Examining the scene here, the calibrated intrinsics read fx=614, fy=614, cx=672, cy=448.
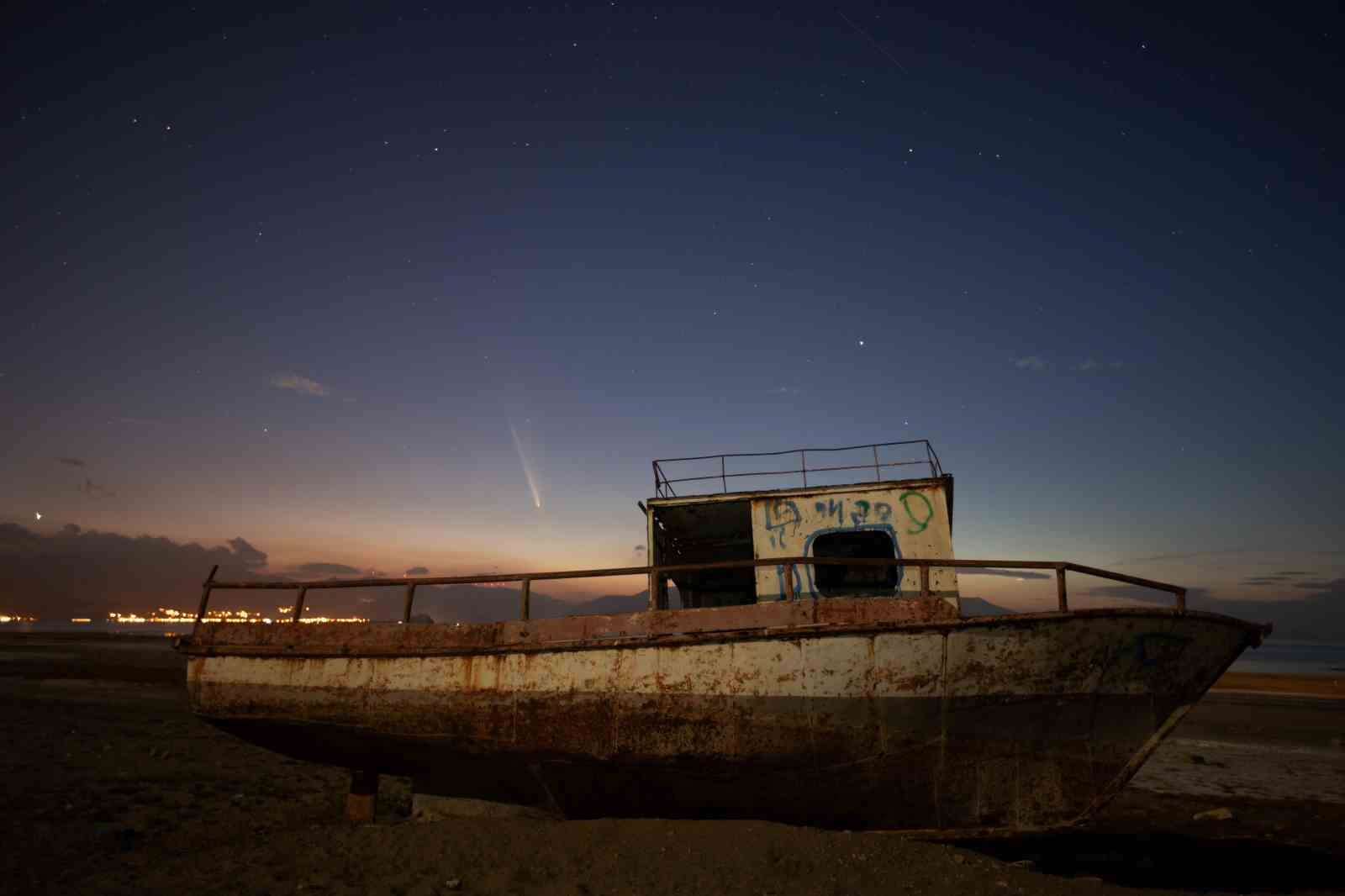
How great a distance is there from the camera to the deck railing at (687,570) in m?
5.59

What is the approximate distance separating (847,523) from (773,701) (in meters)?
3.04

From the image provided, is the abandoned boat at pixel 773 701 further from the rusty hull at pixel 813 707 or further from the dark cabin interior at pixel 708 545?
the dark cabin interior at pixel 708 545

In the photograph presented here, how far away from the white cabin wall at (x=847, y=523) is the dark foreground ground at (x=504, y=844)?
295 centimetres

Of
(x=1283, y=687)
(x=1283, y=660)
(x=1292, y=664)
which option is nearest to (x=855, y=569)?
(x=1283, y=687)

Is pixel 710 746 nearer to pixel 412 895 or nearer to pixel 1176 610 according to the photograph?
pixel 412 895

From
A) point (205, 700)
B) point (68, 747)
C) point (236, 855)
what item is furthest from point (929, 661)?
point (68, 747)

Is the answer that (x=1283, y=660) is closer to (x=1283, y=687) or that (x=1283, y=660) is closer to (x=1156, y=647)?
(x=1283, y=687)

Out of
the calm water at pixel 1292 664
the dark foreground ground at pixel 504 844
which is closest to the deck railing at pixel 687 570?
the dark foreground ground at pixel 504 844

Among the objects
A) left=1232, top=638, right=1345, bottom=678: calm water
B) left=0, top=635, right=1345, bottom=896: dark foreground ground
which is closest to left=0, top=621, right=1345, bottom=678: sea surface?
left=1232, top=638, right=1345, bottom=678: calm water

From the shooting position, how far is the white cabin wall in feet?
25.9

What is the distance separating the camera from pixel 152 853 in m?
6.27

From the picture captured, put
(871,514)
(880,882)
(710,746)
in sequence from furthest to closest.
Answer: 1. (871,514)
2. (710,746)
3. (880,882)

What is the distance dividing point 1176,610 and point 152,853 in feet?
33.8

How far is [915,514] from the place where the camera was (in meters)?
8.01
